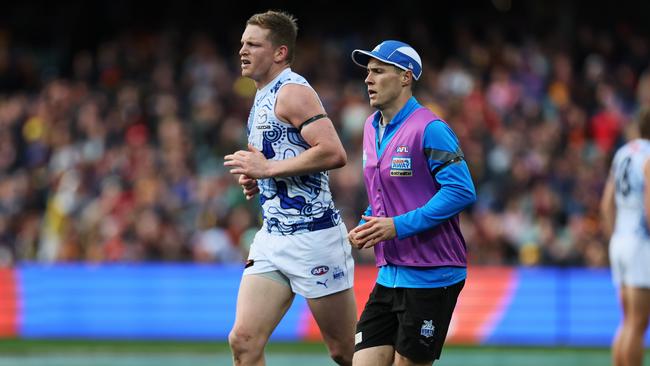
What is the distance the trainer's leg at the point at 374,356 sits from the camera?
7289mm

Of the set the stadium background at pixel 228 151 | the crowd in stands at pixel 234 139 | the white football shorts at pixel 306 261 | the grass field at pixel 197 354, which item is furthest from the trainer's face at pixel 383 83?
the crowd in stands at pixel 234 139

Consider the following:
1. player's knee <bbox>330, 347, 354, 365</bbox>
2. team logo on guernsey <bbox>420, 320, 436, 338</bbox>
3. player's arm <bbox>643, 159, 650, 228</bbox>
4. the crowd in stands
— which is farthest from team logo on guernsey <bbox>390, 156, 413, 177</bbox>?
the crowd in stands

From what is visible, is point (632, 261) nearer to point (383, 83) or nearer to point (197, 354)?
point (383, 83)

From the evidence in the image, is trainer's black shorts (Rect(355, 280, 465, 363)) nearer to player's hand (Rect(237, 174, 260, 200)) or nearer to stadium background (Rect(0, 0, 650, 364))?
player's hand (Rect(237, 174, 260, 200))

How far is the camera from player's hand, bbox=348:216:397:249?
23.3 ft

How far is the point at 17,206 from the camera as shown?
1886cm

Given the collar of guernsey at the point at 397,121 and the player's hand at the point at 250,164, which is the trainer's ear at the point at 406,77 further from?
the player's hand at the point at 250,164

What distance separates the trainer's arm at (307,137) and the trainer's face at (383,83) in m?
0.37

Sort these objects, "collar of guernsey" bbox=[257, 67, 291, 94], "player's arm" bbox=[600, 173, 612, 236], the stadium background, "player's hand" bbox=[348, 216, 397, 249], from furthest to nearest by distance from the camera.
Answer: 1. the stadium background
2. "player's arm" bbox=[600, 173, 612, 236]
3. "collar of guernsey" bbox=[257, 67, 291, 94]
4. "player's hand" bbox=[348, 216, 397, 249]

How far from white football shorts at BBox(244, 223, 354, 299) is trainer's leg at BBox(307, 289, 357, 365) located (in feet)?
0.20

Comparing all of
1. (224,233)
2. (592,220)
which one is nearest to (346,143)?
(224,233)

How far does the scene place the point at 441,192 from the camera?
712 centimetres

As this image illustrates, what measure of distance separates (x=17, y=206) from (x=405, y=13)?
906 centimetres

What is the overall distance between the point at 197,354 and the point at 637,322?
6.01 m
